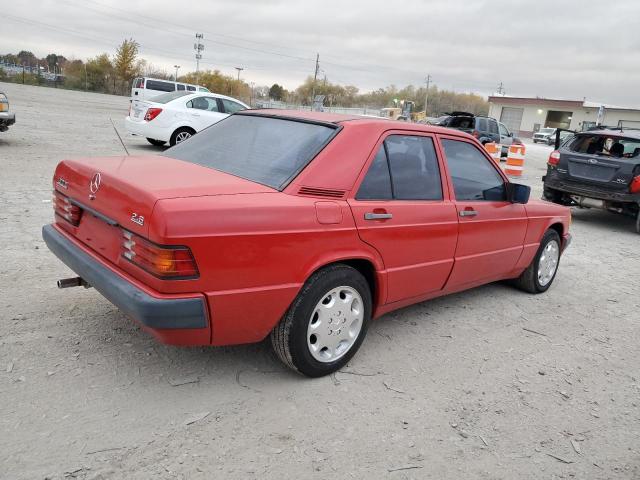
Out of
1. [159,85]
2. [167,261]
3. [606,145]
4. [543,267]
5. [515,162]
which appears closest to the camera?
[167,261]

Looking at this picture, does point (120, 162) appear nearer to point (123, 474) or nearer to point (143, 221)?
point (143, 221)

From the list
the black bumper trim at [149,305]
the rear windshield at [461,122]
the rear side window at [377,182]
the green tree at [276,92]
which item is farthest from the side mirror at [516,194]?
the green tree at [276,92]

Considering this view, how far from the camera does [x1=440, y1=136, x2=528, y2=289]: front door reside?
4.09m

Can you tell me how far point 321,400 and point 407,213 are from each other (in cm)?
136

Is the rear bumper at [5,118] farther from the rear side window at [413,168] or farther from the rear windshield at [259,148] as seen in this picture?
the rear side window at [413,168]

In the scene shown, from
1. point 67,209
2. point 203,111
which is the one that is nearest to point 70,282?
point 67,209

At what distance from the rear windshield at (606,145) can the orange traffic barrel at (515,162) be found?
688 cm

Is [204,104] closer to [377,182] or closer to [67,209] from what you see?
[67,209]

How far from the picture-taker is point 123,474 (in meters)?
2.32

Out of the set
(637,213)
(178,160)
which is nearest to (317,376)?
(178,160)

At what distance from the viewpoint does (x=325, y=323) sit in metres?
3.20

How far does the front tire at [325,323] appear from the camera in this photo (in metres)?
3.02

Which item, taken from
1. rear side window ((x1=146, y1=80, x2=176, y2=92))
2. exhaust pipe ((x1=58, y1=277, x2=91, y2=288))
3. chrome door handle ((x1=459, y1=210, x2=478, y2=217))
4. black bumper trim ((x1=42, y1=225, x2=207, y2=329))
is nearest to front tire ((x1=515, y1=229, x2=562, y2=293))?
chrome door handle ((x1=459, y1=210, x2=478, y2=217))

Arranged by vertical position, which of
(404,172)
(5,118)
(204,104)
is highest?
(204,104)
